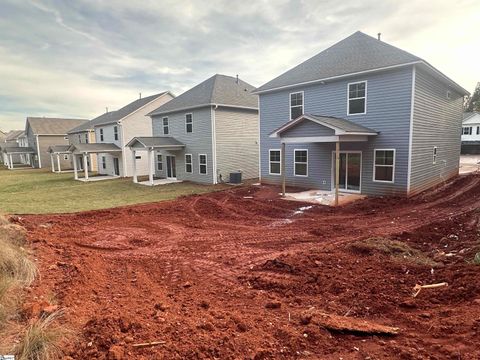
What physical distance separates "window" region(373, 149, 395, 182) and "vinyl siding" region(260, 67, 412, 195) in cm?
18

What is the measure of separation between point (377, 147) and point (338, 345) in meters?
11.8

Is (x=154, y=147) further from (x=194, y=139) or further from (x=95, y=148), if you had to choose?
(x=95, y=148)

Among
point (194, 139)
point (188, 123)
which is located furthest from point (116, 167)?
point (194, 139)

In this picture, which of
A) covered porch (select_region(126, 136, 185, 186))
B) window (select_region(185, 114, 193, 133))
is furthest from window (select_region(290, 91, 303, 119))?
covered porch (select_region(126, 136, 185, 186))

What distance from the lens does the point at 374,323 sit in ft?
11.2

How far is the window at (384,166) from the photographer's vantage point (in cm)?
1276

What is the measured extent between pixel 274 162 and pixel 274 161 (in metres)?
0.06

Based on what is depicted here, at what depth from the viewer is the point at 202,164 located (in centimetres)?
2055

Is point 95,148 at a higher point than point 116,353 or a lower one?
higher

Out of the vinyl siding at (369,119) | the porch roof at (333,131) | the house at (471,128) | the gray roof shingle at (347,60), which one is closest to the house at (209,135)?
the gray roof shingle at (347,60)

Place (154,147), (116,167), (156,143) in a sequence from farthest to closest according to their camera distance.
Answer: (116,167) → (156,143) → (154,147)

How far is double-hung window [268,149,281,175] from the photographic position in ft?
57.0

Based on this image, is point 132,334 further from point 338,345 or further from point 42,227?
point 42,227

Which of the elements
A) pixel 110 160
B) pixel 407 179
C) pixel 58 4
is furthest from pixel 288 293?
pixel 110 160
